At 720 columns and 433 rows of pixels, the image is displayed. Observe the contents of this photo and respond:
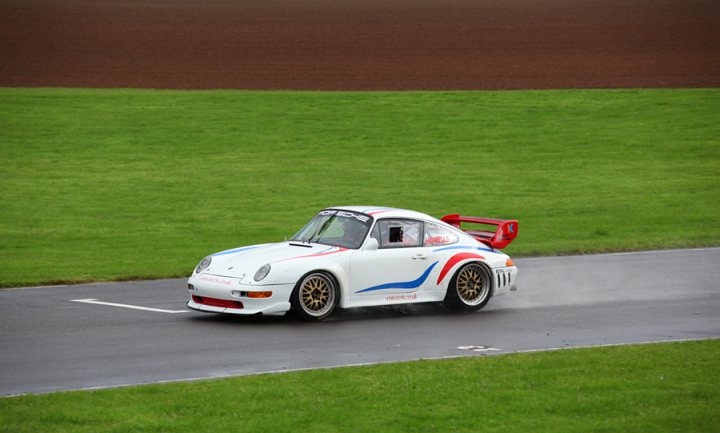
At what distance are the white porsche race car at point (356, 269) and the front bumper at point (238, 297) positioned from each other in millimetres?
12

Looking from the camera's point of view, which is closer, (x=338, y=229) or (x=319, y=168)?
(x=338, y=229)

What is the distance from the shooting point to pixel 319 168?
3453 centimetres

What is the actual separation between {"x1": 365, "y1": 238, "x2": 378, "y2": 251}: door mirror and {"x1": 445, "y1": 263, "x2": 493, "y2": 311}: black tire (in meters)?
1.22

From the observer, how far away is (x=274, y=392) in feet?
35.0

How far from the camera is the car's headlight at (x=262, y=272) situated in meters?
14.8

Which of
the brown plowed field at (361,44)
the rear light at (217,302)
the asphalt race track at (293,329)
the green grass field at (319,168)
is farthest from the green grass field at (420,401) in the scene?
the brown plowed field at (361,44)

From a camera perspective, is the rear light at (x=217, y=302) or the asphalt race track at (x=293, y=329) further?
the rear light at (x=217, y=302)

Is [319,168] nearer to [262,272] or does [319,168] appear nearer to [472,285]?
[472,285]

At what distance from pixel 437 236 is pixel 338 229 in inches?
52.7

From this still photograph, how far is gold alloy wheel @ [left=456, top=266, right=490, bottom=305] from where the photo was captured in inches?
644

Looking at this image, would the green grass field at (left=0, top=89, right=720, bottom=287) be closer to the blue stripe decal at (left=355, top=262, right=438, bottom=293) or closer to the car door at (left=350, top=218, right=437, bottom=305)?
the car door at (left=350, top=218, right=437, bottom=305)

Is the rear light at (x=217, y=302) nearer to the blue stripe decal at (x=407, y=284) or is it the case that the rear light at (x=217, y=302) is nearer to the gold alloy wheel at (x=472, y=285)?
the blue stripe decal at (x=407, y=284)

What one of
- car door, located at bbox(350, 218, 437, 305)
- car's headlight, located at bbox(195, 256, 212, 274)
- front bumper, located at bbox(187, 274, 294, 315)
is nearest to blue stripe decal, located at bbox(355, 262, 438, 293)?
car door, located at bbox(350, 218, 437, 305)

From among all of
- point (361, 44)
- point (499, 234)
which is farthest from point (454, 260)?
point (361, 44)
